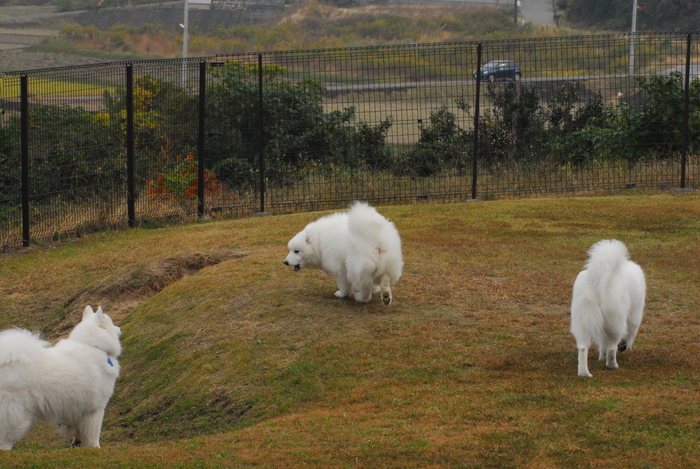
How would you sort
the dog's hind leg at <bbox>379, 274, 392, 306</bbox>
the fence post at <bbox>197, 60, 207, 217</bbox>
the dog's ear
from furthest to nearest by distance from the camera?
the fence post at <bbox>197, 60, 207, 217</bbox> → the dog's ear → the dog's hind leg at <bbox>379, 274, 392, 306</bbox>

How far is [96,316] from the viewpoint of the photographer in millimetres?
6215

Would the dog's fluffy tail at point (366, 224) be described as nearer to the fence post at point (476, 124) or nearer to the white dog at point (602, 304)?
the white dog at point (602, 304)

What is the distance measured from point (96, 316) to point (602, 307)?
3986 mm

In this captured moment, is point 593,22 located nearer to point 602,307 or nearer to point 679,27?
point 679,27

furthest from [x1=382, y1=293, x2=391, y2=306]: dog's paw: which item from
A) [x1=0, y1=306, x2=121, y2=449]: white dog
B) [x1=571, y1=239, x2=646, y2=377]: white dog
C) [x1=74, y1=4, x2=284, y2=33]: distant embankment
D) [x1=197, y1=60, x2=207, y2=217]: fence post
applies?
[x1=74, y1=4, x2=284, y2=33]: distant embankment

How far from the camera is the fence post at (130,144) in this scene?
1351 centimetres

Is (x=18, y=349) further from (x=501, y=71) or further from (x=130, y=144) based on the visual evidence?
(x=501, y=71)

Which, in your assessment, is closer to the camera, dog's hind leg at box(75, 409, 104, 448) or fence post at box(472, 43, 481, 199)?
dog's hind leg at box(75, 409, 104, 448)

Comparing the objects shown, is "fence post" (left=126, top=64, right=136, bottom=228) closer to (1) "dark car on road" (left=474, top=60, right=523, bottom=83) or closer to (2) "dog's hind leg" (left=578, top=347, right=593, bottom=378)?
(1) "dark car on road" (left=474, top=60, right=523, bottom=83)

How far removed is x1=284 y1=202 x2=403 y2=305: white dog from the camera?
7.81 m

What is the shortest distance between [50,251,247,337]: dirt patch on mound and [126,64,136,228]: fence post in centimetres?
317

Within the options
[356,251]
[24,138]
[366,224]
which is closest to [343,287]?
[356,251]

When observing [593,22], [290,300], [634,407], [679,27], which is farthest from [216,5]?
[634,407]

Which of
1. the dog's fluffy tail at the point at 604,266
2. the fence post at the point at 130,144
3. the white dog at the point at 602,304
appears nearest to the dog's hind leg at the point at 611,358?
the white dog at the point at 602,304
